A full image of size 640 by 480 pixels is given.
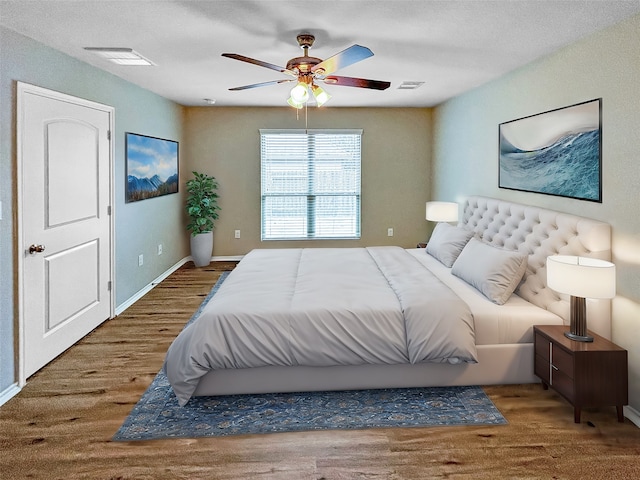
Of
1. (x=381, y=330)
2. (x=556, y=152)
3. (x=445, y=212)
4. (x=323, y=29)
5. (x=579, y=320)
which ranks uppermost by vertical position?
(x=323, y=29)

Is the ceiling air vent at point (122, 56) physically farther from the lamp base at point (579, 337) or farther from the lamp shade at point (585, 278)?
the lamp base at point (579, 337)

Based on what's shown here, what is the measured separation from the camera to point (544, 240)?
3402 millimetres

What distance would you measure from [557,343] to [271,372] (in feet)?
5.79

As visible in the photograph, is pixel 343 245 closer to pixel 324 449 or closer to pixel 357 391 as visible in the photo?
pixel 357 391

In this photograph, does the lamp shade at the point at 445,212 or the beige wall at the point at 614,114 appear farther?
the lamp shade at the point at 445,212

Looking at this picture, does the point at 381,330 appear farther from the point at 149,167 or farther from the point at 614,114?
the point at 149,167

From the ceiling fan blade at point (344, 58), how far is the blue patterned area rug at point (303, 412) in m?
2.13

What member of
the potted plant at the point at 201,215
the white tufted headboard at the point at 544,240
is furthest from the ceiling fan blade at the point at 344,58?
the potted plant at the point at 201,215

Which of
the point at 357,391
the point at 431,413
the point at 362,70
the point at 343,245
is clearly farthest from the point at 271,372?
the point at 343,245

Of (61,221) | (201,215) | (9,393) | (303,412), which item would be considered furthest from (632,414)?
Result: (201,215)

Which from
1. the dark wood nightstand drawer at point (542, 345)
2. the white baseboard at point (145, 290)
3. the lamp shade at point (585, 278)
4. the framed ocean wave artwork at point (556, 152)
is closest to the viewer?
the lamp shade at point (585, 278)

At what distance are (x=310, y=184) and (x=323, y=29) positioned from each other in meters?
4.18

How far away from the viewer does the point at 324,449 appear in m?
2.39

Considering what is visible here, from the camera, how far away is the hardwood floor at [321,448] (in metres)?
2.21
